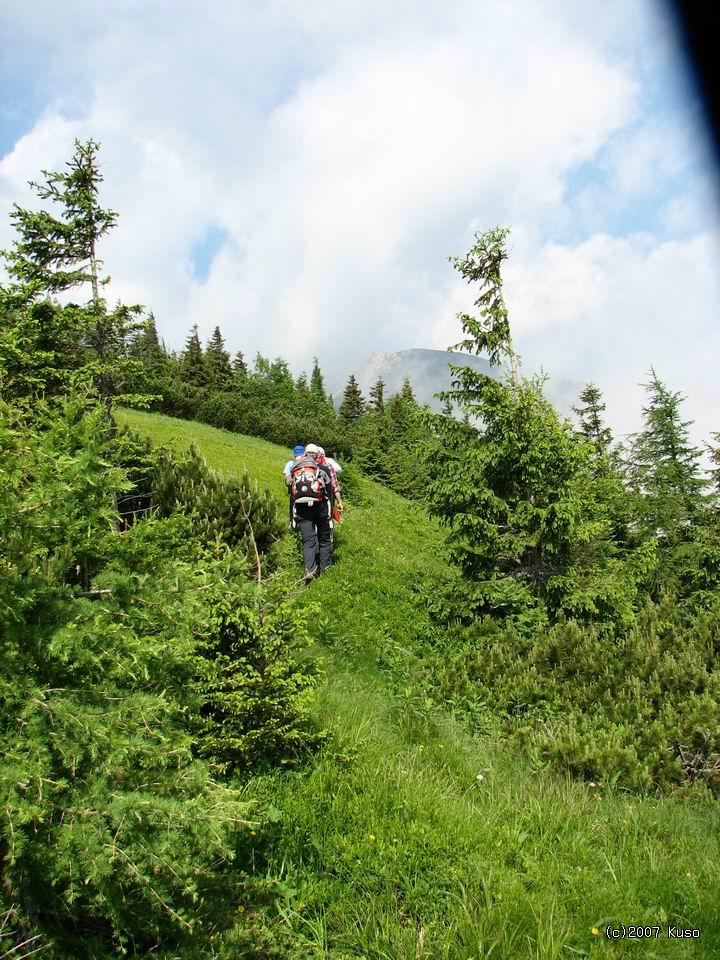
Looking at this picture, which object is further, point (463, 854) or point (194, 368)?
point (194, 368)

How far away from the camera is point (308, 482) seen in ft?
31.7

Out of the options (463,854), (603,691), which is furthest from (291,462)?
(463,854)

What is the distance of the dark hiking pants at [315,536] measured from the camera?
980 cm

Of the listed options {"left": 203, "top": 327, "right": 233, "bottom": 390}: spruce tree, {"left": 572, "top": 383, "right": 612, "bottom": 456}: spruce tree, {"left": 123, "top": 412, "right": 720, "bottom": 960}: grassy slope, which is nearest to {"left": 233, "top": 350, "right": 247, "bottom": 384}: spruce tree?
{"left": 203, "top": 327, "right": 233, "bottom": 390}: spruce tree

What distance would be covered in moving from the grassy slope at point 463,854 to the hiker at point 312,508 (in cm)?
456

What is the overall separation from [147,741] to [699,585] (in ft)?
41.7

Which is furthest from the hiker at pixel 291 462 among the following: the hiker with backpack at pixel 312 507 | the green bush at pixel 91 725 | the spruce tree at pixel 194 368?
the spruce tree at pixel 194 368

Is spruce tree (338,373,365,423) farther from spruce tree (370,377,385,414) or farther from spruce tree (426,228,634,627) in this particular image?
spruce tree (426,228,634,627)

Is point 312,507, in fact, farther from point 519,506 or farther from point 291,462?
point 519,506

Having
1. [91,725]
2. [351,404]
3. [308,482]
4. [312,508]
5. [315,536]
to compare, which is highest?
[351,404]

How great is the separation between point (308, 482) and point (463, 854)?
22.3 feet

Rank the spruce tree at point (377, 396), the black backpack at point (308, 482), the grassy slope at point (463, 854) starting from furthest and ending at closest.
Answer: the spruce tree at point (377, 396) < the black backpack at point (308, 482) < the grassy slope at point (463, 854)

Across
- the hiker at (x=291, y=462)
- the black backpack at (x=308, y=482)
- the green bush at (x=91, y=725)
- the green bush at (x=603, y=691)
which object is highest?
the hiker at (x=291, y=462)

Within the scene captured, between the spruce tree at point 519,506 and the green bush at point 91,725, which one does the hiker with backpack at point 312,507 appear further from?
the green bush at point 91,725
